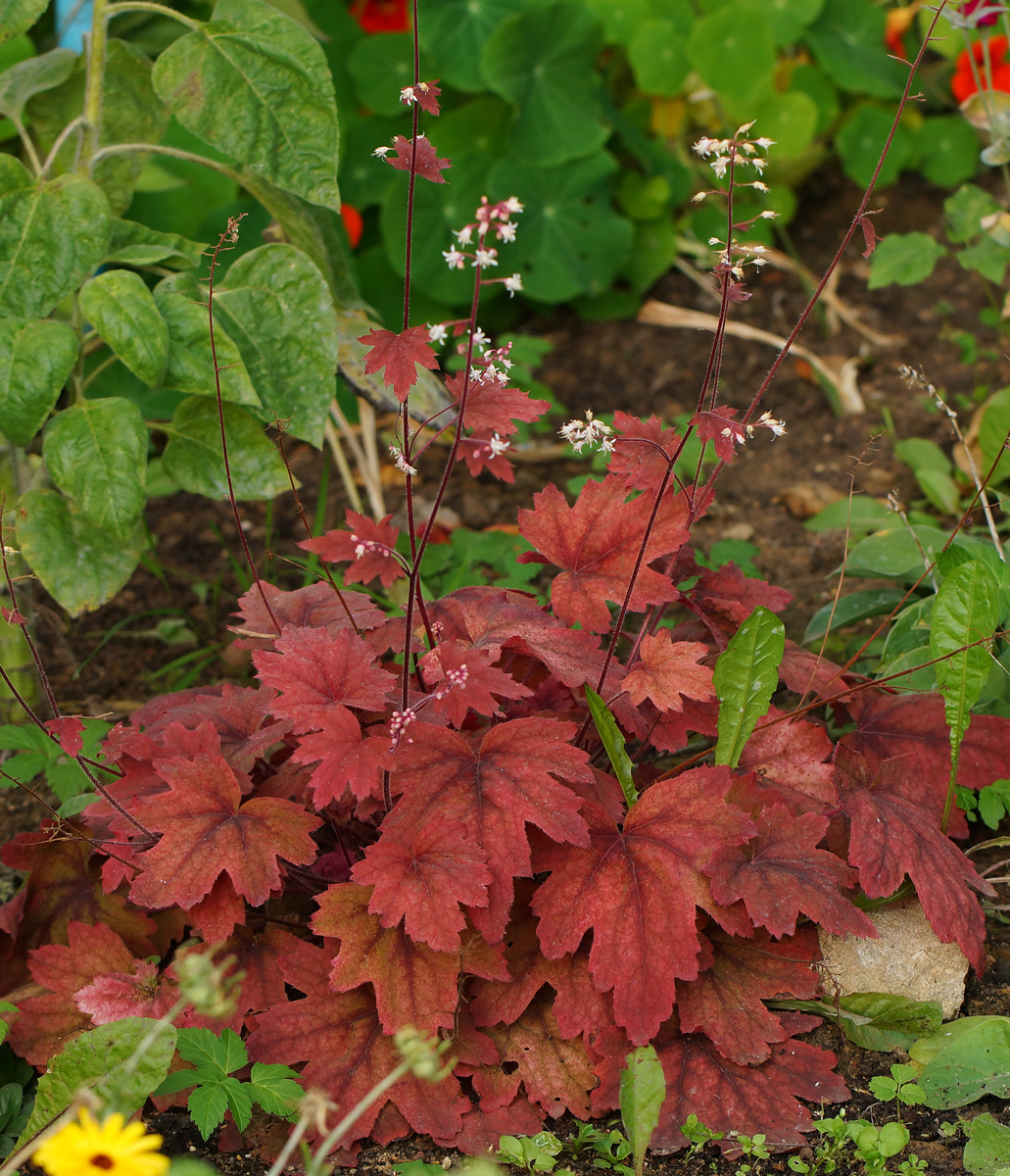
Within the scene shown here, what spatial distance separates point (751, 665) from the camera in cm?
142

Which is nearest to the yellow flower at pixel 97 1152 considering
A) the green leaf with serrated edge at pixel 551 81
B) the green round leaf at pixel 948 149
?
the green leaf with serrated edge at pixel 551 81

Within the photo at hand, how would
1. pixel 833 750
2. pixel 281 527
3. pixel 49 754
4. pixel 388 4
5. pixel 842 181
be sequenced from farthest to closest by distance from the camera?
pixel 842 181 → pixel 388 4 → pixel 281 527 → pixel 49 754 → pixel 833 750

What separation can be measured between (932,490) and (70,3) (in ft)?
8.51

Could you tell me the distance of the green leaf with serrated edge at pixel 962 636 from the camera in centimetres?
146

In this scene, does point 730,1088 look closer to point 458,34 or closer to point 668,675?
point 668,675

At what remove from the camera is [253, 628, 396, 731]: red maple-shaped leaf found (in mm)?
1269

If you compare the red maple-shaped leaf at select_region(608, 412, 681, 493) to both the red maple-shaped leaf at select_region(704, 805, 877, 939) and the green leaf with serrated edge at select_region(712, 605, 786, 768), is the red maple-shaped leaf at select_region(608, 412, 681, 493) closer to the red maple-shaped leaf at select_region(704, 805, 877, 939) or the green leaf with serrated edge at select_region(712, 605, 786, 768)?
the green leaf with serrated edge at select_region(712, 605, 786, 768)

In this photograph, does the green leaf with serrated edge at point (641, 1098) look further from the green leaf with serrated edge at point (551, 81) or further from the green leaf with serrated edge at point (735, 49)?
the green leaf with serrated edge at point (735, 49)

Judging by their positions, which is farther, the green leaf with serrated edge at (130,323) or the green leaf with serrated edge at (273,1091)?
the green leaf with serrated edge at (130,323)

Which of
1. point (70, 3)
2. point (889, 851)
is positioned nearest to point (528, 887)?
point (889, 851)

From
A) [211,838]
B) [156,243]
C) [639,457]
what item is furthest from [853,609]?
[156,243]

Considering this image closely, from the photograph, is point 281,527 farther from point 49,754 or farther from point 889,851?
point 889,851

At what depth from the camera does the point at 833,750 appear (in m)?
1.54

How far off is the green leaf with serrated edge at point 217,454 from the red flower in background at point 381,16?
185 centimetres
